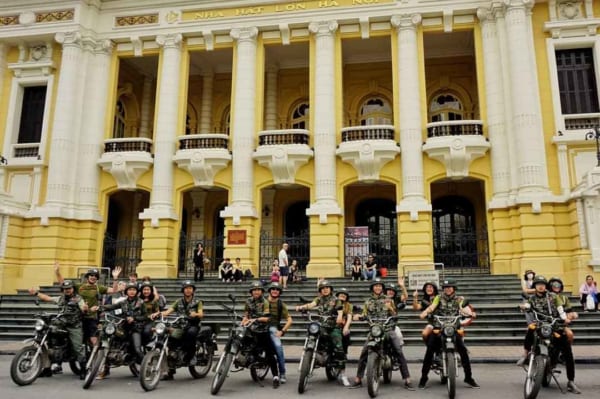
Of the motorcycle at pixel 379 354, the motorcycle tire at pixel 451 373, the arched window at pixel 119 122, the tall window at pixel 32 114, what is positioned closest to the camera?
the motorcycle tire at pixel 451 373

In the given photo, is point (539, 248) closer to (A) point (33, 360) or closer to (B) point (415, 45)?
(B) point (415, 45)

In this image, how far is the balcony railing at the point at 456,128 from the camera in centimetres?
1964

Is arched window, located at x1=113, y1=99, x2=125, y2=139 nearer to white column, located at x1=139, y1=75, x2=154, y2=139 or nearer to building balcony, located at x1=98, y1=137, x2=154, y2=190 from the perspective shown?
white column, located at x1=139, y1=75, x2=154, y2=139

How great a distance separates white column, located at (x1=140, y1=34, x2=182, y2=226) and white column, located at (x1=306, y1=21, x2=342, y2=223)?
6.02 m

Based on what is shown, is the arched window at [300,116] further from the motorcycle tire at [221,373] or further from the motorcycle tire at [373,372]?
the motorcycle tire at [373,372]

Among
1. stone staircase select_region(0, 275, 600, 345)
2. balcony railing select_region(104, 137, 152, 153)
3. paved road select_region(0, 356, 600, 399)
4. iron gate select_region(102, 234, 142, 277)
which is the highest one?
balcony railing select_region(104, 137, 152, 153)

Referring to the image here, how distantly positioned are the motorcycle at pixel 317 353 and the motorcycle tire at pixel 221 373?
3.83 ft

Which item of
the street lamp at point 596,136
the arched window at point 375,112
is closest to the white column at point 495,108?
the street lamp at point 596,136

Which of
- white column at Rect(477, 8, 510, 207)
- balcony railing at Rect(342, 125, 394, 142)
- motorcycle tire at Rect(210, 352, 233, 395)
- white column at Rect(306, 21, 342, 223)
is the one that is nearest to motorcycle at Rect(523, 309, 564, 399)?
motorcycle tire at Rect(210, 352, 233, 395)

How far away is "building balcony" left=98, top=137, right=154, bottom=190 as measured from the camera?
21.0 meters

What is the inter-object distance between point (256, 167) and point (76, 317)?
1263 cm

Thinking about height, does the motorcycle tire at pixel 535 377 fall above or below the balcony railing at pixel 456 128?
below

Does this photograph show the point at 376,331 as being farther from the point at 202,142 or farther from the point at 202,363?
the point at 202,142

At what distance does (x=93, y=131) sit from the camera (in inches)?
858
